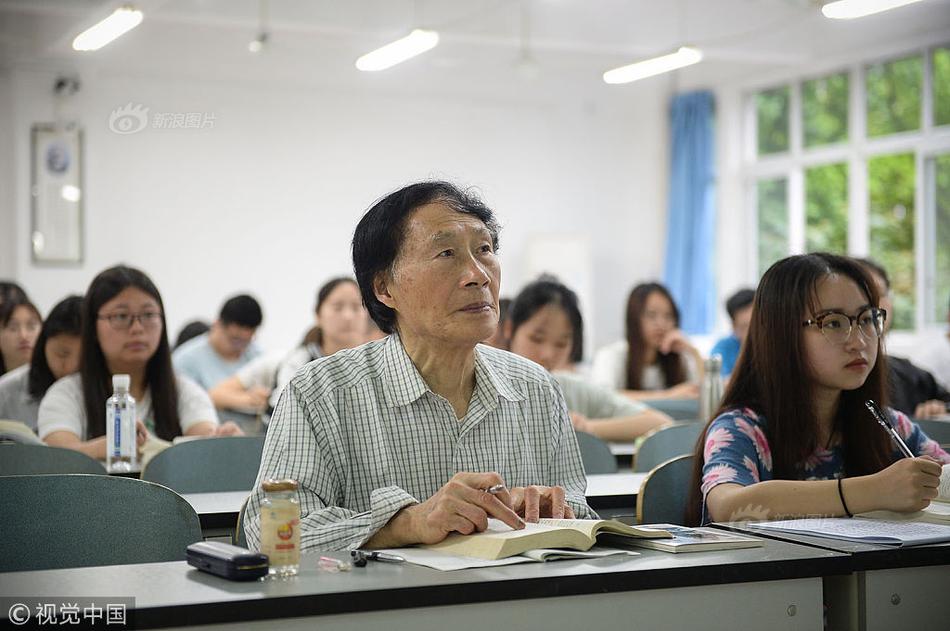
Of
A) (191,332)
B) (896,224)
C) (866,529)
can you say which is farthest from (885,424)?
(896,224)

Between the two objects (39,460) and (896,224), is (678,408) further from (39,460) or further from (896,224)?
(896,224)

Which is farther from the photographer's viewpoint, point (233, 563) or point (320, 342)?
point (320, 342)

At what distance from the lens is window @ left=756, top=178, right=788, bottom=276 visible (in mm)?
10398

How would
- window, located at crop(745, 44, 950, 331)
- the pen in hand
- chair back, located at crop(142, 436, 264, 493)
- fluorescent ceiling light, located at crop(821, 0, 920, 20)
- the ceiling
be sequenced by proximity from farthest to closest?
window, located at crop(745, 44, 950, 331)
the ceiling
fluorescent ceiling light, located at crop(821, 0, 920, 20)
chair back, located at crop(142, 436, 264, 493)
the pen in hand

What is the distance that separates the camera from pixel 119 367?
12.3 ft

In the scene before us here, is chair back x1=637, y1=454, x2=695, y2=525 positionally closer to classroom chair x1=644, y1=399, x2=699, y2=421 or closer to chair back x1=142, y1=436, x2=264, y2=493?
chair back x1=142, y1=436, x2=264, y2=493

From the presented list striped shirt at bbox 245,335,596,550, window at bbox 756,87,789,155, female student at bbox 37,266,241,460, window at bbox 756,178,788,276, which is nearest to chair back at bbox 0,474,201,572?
striped shirt at bbox 245,335,596,550

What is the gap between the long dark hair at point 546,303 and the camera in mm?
4309

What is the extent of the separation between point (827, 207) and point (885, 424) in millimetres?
7895

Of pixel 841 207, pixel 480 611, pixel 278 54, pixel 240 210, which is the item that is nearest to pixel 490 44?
pixel 278 54

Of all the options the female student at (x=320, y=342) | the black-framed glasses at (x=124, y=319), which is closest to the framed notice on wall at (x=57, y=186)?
the female student at (x=320, y=342)

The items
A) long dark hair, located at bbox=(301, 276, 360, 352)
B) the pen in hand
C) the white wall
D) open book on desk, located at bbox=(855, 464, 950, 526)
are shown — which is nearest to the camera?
open book on desk, located at bbox=(855, 464, 950, 526)

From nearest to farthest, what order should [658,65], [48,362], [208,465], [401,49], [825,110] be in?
[208,465]
[48,362]
[401,49]
[658,65]
[825,110]

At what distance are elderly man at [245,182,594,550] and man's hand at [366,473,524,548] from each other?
4 cm
